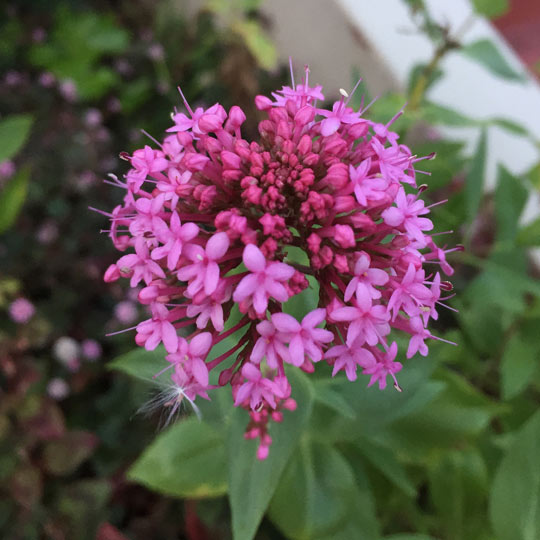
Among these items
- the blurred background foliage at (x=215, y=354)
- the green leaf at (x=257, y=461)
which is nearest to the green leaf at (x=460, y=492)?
the blurred background foliage at (x=215, y=354)

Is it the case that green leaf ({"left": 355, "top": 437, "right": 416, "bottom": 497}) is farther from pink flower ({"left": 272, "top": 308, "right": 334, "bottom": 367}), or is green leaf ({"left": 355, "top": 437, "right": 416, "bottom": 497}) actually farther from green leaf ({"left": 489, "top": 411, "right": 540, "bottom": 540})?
pink flower ({"left": 272, "top": 308, "right": 334, "bottom": 367})

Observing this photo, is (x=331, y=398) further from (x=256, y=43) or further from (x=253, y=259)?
(x=256, y=43)

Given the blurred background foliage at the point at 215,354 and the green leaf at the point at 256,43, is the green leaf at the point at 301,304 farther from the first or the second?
the green leaf at the point at 256,43

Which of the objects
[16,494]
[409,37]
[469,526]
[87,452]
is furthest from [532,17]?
[16,494]

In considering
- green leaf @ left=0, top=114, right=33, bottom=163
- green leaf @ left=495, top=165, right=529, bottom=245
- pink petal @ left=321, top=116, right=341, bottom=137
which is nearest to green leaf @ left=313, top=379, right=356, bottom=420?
pink petal @ left=321, top=116, right=341, bottom=137

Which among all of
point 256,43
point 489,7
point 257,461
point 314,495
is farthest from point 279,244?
point 256,43
